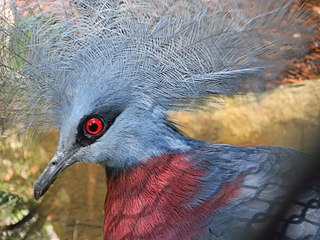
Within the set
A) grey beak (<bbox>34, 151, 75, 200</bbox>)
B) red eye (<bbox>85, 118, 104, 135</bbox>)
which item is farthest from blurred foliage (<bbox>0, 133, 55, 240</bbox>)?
red eye (<bbox>85, 118, 104, 135</bbox>)

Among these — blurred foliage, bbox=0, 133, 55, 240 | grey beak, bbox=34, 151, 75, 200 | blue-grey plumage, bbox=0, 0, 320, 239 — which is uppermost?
blue-grey plumage, bbox=0, 0, 320, 239

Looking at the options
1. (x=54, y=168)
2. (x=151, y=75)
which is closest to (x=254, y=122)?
(x=151, y=75)

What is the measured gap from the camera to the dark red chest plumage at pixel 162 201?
7.00ft

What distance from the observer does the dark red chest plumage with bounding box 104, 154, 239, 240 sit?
2135mm

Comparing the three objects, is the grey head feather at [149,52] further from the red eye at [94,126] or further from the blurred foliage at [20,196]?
the blurred foliage at [20,196]

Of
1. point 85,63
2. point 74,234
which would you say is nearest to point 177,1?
point 85,63

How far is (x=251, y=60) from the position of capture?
2.25 meters

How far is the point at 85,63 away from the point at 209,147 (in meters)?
0.58

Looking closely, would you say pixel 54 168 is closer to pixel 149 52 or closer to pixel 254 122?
pixel 149 52

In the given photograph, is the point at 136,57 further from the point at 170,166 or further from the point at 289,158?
the point at 289,158

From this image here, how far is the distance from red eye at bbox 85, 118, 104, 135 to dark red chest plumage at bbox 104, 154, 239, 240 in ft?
0.70

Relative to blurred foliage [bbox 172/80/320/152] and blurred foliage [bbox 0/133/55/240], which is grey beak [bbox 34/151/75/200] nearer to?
blurred foliage [bbox 0/133/55/240]

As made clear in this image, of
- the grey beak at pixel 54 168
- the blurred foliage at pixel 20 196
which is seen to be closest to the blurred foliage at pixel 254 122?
the blurred foliage at pixel 20 196

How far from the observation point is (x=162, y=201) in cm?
223
